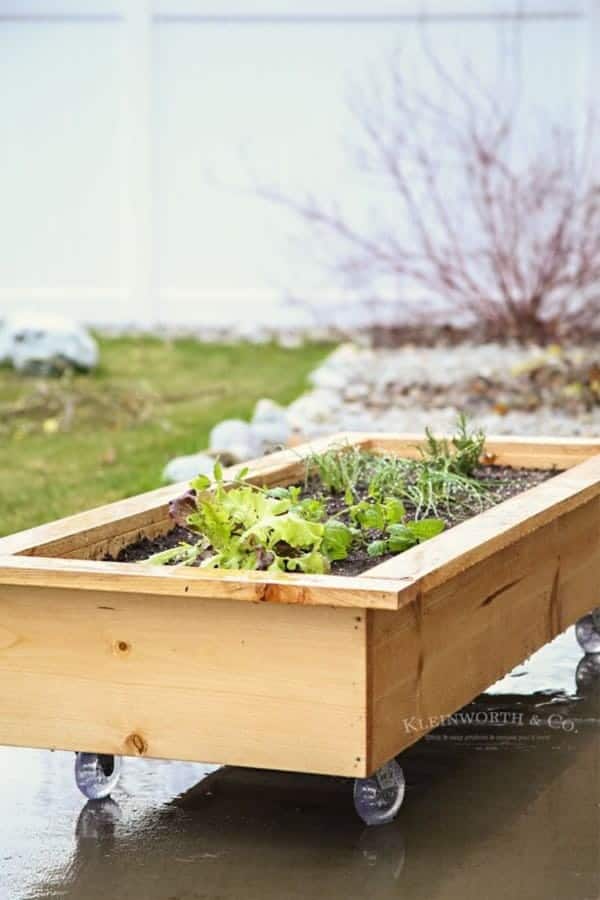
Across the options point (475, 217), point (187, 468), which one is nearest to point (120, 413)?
point (187, 468)

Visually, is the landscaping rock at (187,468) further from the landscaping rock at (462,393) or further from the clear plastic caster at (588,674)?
the clear plastic caster at (588,674)

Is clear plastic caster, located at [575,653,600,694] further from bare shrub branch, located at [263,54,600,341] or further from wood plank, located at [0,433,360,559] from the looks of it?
bare shrub branch, located at [263,54,600,341]

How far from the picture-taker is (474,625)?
278 centimetres

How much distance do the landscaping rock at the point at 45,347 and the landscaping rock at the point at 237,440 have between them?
242cm

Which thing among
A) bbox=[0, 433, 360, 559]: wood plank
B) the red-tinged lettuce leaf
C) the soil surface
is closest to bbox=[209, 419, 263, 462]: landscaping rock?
the soil surface

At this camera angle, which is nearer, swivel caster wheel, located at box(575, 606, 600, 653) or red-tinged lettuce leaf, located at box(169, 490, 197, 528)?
red-tinged lettuce leaf, located at box(169, 490, 197, 528)

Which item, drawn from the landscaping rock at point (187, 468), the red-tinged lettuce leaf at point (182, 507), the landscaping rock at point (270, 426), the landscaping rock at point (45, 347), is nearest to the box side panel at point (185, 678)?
the red-tinged lettuce leaf at point (182, 507)

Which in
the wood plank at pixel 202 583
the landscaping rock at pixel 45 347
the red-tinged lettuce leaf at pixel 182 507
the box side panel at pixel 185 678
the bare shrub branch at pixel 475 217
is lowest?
the box side panel at pixel 185 678

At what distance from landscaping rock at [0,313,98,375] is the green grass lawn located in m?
0.10

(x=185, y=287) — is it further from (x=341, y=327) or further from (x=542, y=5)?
(x=542, y=5)

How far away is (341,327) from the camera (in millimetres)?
10102

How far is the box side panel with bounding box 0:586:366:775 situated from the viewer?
2381 millimetres

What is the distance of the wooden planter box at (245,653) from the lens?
237 centimetres

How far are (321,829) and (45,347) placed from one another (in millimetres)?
5899
